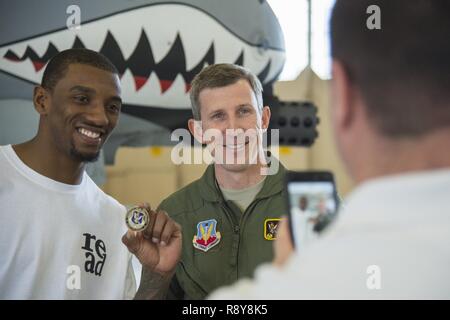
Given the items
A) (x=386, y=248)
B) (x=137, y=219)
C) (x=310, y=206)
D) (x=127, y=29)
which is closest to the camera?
(x=386, y=248)

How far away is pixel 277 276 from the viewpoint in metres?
0.53

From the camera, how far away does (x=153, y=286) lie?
3.56ft

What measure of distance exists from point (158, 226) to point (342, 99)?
1.89 ft

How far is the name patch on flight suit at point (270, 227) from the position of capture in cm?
110

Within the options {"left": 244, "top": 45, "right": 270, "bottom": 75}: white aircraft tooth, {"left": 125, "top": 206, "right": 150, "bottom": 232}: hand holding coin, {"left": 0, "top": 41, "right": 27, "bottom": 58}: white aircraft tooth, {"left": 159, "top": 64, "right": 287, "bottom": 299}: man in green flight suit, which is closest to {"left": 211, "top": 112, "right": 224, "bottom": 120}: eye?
{"left": 159, "top": 64, "right": 287, "bottom": 299}: man in green flight suit

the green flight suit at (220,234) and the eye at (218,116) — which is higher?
the eye at (218,116)

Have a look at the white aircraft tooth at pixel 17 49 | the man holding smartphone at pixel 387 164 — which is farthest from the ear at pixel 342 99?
the white aircraft tooth at pixel 17 49

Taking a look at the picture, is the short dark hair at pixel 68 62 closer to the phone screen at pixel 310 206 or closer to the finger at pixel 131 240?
the finger at pixel 131 240

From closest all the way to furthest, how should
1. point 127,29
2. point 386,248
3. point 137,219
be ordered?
point 386,248 < point 137,219 < point 127,29

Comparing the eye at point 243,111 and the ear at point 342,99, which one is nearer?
the ear at point 342,99

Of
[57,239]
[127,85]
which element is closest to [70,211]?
[57,239]

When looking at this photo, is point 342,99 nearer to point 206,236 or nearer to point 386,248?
point 386,248
